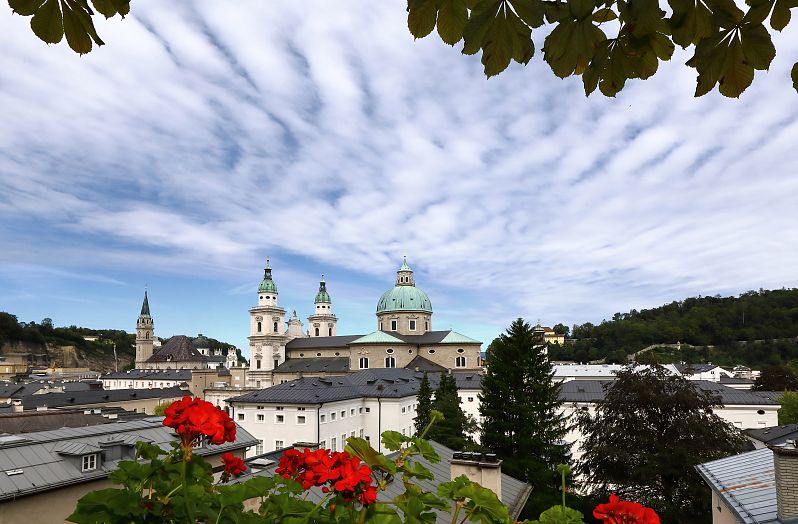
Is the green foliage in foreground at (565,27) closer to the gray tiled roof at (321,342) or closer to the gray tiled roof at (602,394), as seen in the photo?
the gray tiled roof at (602,394)

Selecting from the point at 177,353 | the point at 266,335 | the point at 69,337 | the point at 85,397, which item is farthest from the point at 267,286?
the point at 69,337

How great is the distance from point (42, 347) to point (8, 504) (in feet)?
545

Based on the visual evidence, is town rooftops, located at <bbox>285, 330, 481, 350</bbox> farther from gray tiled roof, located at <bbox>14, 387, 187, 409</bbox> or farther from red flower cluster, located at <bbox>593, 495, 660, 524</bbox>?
red flower cluster, located at <bbox>593, 495, 660, 524</bbox>

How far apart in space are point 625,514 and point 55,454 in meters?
15.7

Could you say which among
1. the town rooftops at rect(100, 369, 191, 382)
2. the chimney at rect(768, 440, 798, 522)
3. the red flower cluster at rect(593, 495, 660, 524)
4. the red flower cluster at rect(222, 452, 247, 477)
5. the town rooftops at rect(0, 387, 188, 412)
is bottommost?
the town rooftops at rect(100, 369, 191, 382)

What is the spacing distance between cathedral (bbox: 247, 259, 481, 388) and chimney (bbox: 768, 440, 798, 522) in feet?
206

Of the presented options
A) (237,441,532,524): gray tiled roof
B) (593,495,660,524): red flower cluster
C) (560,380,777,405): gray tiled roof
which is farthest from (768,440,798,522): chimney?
(560,380,777,405): gray tiled roof

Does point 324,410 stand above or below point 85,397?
above

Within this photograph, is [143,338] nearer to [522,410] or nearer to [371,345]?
[371,345]

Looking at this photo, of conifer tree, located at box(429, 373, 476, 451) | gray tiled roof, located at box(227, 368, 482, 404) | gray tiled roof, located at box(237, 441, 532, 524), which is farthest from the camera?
gray tiled roof, located at box(227, 368, 482, 404)

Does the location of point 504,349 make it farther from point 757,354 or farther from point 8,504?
point 757,354

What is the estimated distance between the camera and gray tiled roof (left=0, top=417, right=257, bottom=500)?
474 inches

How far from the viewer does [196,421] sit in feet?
8.41

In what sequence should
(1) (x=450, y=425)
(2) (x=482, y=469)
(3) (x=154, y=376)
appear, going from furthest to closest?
(3) (x=154, y=376) < (1) (x=450, y=425) < (2) (x=482, y=469)
